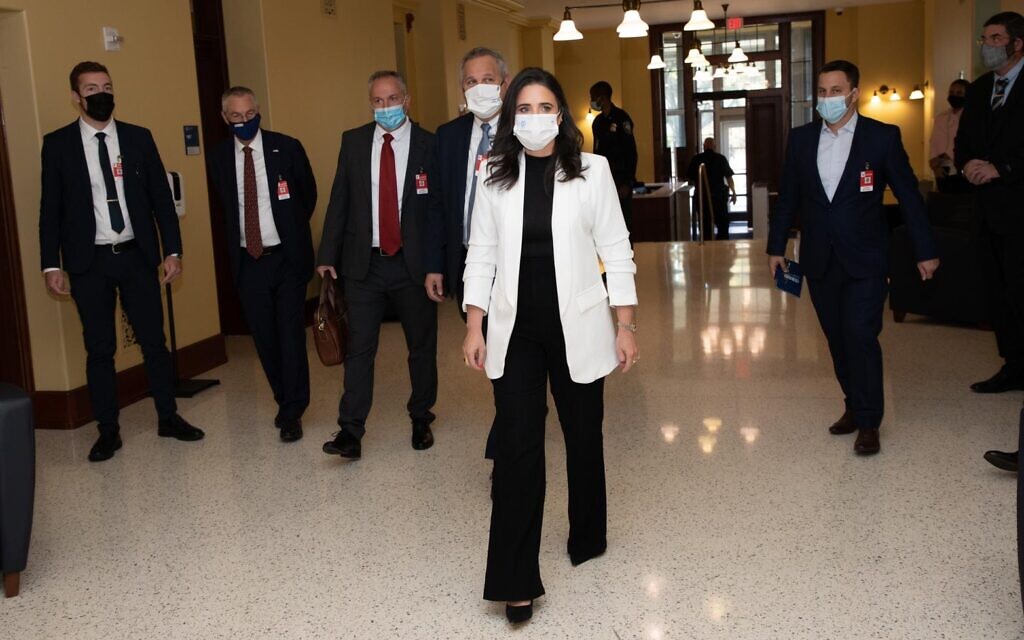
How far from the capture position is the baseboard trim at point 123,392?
5949 millimetres

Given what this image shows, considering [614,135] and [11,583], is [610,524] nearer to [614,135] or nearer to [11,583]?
[11,583]

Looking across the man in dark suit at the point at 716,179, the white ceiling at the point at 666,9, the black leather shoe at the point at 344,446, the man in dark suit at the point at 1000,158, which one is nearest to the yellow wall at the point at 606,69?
the white ceiling at the point at 666,9

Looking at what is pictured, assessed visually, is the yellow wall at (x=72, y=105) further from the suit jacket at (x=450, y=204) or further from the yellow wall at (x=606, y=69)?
the yellow wall at (x=606, y=69)

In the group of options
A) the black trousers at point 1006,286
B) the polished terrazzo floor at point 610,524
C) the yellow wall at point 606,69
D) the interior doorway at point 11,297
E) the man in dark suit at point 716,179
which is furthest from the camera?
the yellow wall at point 606,69

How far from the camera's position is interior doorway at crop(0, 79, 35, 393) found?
18.7 feet

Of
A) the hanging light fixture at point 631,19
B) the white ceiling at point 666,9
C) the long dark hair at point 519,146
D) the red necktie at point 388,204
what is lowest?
the red necktie at point 388,204

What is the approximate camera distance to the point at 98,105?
16.9 ft

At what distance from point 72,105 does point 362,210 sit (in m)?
2.13

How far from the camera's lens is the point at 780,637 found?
3.08 metres

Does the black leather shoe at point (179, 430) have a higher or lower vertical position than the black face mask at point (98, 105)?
lower

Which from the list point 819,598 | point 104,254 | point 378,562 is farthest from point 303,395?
point 819,598

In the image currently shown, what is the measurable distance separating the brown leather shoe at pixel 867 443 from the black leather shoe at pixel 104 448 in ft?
11.4

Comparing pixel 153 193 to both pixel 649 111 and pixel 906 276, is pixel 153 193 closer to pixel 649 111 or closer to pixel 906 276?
pixel 906 276

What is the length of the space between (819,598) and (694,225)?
1441cm
